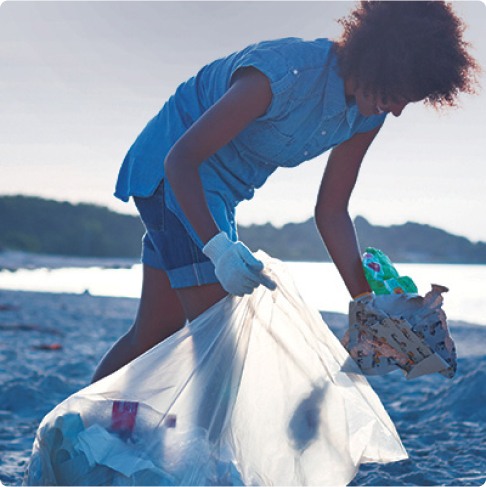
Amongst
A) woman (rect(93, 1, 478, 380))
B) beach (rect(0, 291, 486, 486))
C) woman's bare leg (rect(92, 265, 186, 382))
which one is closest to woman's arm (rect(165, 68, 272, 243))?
woman (rect(93, 1, 478, 380))

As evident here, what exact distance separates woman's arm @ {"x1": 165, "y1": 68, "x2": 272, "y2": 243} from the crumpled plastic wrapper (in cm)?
50

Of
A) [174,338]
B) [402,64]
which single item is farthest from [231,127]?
[174,338]

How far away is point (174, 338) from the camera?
5.12 ft

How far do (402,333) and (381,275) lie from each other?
0.20 meters

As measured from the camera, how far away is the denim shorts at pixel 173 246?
1632 mm

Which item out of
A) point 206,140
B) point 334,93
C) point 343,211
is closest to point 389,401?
point 343,211

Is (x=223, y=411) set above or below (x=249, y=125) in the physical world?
below

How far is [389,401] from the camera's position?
324cm

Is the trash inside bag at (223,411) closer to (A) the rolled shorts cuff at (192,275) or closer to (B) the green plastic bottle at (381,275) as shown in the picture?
(A) the rolled shorts cuff at (192,275)

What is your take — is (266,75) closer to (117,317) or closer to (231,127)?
(231,127)

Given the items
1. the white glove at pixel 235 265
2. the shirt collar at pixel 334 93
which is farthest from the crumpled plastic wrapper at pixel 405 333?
the shirt collar at pixel 334 93

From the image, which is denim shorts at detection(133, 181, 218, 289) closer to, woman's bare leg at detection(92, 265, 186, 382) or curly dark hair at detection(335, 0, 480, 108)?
woman's bare leg at detection(92, 265, 186, 382)

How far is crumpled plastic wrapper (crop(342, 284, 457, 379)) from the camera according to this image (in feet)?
5.42

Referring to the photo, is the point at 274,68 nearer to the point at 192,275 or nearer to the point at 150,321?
the point at 192,275
